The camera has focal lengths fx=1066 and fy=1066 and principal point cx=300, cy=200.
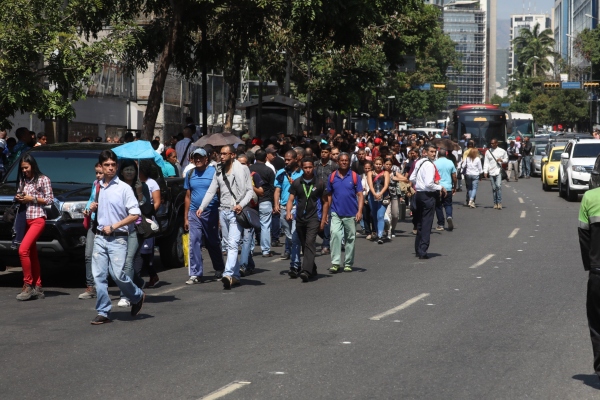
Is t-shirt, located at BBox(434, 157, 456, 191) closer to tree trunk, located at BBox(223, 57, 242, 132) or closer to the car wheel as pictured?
the car wheel

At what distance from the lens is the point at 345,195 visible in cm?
1573

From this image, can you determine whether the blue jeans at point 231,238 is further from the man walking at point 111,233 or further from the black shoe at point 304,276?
the man walking at point 111,233

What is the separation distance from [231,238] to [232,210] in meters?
0.42

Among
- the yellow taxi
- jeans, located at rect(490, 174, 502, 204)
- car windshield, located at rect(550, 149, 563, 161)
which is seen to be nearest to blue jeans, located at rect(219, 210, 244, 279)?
jeans, located at rect(490, 174, 502, 204)

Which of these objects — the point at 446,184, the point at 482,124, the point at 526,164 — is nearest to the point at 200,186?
the point at 446,184

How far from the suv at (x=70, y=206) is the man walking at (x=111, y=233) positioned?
288 centimetres

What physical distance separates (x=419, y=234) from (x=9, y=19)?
7736 millimetres

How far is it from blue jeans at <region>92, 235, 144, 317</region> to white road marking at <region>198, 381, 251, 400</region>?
128 inches

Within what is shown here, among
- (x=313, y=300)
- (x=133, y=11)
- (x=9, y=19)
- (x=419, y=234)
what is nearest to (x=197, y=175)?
(x=313, y=300)

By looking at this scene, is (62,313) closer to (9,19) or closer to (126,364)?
(126,364)

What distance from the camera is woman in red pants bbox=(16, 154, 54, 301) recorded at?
12664 mm

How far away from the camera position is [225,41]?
2594cm

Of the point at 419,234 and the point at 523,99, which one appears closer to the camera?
the point at 419,234

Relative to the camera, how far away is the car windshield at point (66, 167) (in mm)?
14586
